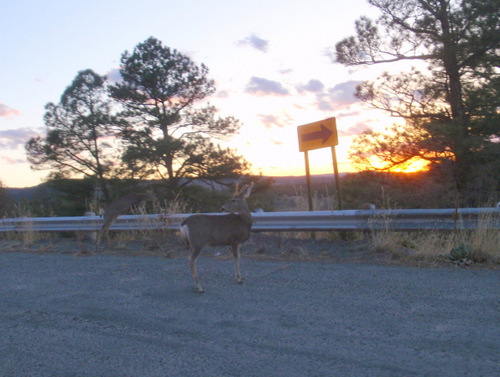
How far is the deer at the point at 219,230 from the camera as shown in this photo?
655 cm

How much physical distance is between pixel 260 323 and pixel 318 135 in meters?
7.31

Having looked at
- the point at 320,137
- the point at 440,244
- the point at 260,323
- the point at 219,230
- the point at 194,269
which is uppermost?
the point at 320,137

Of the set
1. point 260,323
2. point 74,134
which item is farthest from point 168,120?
point 260,323

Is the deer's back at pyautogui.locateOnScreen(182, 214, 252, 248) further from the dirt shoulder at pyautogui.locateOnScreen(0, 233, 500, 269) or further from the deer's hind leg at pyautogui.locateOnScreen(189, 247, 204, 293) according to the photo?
the dirt shoulder at pyautogui.locateOnScreen(0, 233, 500, 269)

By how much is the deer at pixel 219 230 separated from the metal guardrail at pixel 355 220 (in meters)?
2.59

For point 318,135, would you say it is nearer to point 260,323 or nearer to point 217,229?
point 217,229

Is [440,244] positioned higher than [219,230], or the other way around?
[219,230]

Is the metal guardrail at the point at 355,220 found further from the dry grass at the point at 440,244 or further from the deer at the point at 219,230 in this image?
the deer at the point at 219,230

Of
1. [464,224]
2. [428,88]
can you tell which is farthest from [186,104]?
[464,224]

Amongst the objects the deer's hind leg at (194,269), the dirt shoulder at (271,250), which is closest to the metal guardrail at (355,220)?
the dirt shoulder at (271,250)

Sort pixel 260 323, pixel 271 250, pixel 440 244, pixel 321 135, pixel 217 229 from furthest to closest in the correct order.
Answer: pixel 321 135, pixel 271 250, pixel 440 244, pixel 217 229, pixel 260 323

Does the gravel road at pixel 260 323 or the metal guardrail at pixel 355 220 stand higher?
the metal guardrail at pixel 355 220

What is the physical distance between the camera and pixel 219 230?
6.86m

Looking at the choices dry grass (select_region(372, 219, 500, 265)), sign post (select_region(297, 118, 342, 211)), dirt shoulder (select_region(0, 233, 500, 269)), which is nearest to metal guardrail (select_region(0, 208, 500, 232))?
dry grass (select_region(372, 219, 500, 265))
